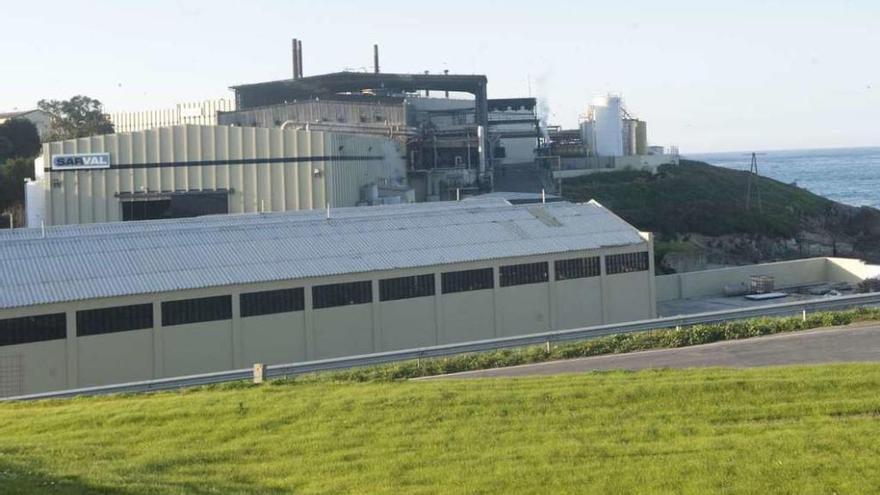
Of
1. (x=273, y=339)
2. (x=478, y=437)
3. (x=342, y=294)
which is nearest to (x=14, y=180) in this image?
(x=342, y=294)

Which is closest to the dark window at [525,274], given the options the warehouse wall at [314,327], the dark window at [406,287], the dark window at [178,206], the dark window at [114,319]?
the warehouse wall at [314,327]

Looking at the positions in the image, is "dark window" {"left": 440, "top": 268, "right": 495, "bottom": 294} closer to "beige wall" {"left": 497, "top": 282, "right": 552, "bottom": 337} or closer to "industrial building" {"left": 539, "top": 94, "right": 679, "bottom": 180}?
"beige wall" {"left": 497, "top": 282, "right": 552, "bottom": 337}

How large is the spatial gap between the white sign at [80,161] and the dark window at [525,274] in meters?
24.0

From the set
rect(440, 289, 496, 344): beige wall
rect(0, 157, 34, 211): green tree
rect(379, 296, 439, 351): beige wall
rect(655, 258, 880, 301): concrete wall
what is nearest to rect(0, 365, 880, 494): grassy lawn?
rect(379, 296, 439, 351): beige wall

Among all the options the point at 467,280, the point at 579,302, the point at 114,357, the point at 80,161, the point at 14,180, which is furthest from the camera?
the point at 14,180

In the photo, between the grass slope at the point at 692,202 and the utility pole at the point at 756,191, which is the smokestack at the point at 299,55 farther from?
the utility pole at the point at 756,191

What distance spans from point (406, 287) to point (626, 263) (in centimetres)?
1039

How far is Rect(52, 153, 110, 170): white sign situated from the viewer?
4938cm

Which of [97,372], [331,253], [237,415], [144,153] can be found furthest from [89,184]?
[237,415]

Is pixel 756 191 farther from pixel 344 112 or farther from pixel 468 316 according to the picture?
pixel 468 316

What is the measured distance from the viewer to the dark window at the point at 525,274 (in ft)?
119

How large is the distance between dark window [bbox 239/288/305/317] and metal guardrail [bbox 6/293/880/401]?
4199 mm

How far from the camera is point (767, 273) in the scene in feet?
157

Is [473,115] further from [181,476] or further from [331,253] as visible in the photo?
[181,476]
